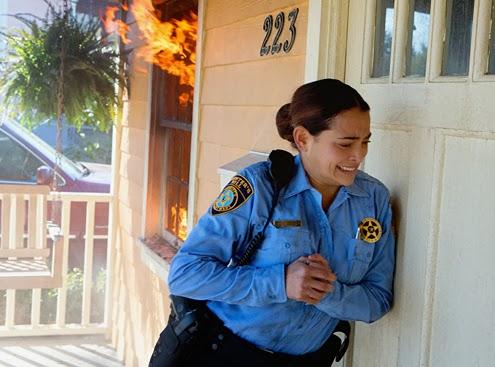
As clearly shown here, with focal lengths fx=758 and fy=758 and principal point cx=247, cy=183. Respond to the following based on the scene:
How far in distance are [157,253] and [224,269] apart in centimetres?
264

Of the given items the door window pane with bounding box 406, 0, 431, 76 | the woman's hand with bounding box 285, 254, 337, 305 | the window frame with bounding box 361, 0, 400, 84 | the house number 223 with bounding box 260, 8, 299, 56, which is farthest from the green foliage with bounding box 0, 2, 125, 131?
the woman's hand with bounding box 285, 254, 337, 305

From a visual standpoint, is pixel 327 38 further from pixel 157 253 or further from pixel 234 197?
pixel 157 253

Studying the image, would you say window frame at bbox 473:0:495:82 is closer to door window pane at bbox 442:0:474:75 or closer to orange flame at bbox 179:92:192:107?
door window pane at bbox 442:0:474:75

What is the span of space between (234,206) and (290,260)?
149 millimetres

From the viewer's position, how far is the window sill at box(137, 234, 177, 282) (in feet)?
12.5

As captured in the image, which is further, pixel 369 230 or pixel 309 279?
pixel 369 230

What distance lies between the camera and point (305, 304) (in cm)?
150

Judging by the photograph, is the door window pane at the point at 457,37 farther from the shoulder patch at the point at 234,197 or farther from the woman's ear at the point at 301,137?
the shoulder patch at the point at 234,197

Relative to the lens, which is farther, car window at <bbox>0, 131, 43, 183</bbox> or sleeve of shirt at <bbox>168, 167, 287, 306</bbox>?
car window at <bbox>0, 131, 43, 183</bbox>

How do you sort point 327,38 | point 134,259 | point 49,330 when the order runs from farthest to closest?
point 49,330 → point 134,259 → point 327,38

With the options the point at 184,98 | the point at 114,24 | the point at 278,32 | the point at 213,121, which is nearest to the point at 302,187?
the point at 278,32

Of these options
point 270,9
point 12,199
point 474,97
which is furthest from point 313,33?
point 12,199

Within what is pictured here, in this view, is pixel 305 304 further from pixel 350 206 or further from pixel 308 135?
pixel 308 135

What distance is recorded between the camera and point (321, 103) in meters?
1.43
